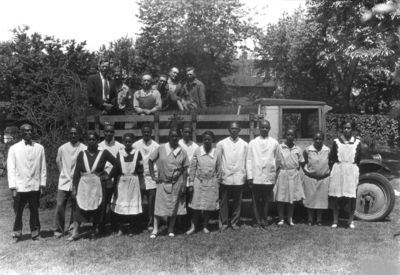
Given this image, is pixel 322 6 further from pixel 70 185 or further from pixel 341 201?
pixel 70 185

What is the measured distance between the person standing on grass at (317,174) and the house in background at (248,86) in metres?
6.83

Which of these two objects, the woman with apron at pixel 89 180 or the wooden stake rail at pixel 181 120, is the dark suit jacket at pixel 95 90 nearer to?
the wooden stake rail at pixel 181 120

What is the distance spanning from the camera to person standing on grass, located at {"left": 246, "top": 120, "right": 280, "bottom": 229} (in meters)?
5.82

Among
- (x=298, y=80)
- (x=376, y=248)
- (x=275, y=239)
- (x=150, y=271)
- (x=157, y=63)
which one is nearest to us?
(x=150, y=271)

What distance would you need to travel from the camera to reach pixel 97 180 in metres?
5.45

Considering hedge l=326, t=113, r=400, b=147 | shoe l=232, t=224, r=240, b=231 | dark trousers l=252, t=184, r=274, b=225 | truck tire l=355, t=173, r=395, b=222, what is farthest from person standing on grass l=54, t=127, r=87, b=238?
hedge l=326, t=113, r=400, b=147

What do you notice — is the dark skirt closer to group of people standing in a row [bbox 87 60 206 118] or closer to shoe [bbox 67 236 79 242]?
group of people standing in a row [bbox 87 60 206 118]

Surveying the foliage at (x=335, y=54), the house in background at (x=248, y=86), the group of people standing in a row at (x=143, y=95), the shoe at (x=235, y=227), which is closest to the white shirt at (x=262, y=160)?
the shoe at (x=235, y=227)

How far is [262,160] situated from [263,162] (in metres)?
0.03

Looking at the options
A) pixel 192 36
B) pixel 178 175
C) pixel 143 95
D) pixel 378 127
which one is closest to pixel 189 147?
pixel 178 175

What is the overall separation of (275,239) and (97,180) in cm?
269

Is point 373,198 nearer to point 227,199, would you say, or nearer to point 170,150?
point 227,199

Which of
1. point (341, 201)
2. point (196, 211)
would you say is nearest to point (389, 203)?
point (341, 201)

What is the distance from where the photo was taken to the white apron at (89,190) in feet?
17.7
